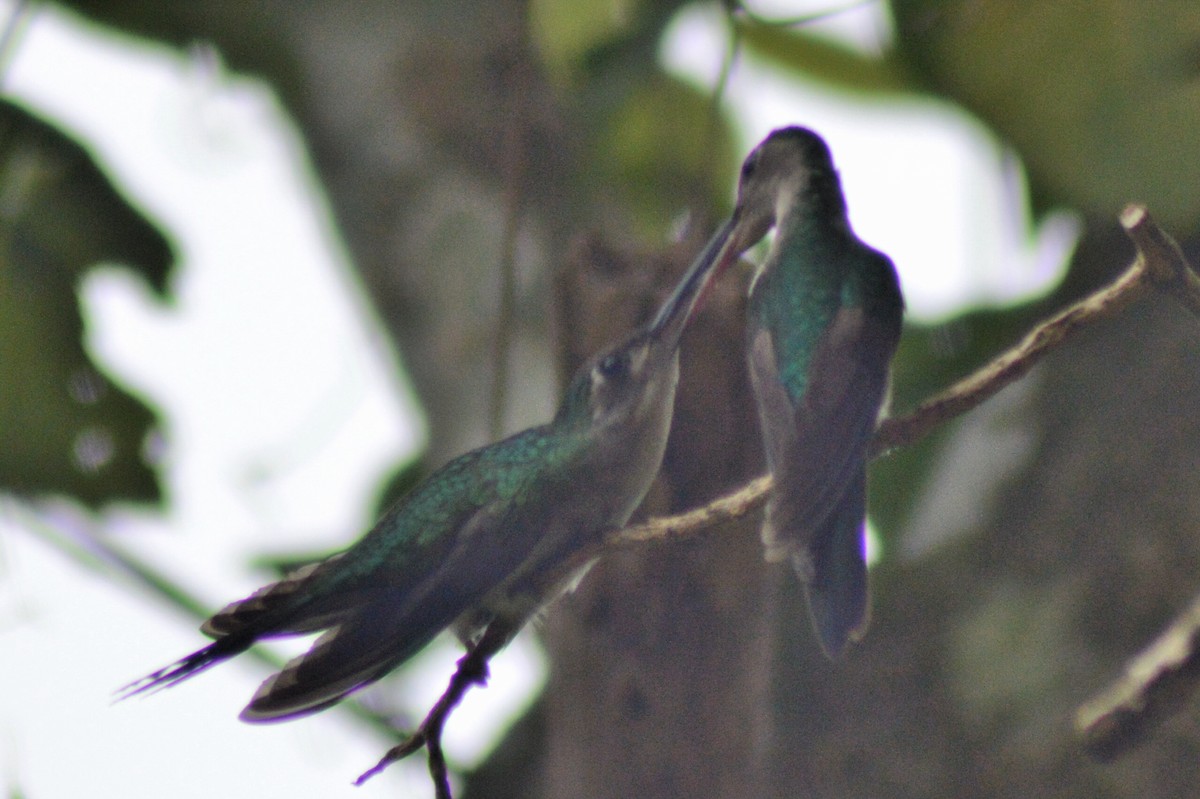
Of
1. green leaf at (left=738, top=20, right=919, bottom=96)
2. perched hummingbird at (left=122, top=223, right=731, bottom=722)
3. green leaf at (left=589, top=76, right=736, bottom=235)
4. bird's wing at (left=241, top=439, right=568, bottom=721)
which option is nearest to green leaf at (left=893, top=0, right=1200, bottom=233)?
green leaf at (left=738, top=20, right=919, bottom=96)

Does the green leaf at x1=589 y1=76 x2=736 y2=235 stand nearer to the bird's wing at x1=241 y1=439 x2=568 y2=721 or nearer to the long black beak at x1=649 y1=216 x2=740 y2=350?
the long black beak at x1=649 y1=216 x2=740 y2=350

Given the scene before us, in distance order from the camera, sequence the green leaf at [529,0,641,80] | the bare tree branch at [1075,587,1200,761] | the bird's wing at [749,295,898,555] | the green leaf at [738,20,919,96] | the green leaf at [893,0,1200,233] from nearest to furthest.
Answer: the bird's wing at [749,295,898,555] → the bare tree branch at [1075,587,1200,761] → the green leaf at [893,0,1200,233] → the green leaf at [738,20,919,96] → the green leaf at [529,0,641,80]

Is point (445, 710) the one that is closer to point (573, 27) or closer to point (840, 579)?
point (840, 579)

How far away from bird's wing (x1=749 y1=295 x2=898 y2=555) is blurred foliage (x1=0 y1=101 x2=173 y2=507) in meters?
2.17

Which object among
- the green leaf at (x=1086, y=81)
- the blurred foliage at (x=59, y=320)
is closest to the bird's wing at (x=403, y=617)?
the green leaf at (x=1086, y=81)

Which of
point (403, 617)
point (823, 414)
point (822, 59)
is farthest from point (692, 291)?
point (822, 59)

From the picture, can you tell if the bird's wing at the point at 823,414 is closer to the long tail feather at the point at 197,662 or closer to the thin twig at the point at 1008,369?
the thin twig at the point at 1008,369

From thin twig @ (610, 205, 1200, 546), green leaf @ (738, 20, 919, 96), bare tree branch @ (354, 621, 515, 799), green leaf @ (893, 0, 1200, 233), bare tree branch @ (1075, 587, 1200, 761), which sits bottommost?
bare tree branch @ (1075, 587, 1200, 761)

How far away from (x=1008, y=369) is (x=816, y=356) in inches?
6.0

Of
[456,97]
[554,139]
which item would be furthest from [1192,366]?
[456,97]

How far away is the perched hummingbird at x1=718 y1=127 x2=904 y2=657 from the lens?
856 millimetres

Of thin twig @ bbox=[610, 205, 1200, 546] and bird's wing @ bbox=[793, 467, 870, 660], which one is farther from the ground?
thin twig @ bbox=[610, 205, 1200, 546]

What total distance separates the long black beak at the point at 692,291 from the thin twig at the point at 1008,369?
18 centimetres

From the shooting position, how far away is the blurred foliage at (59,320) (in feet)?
9.14
